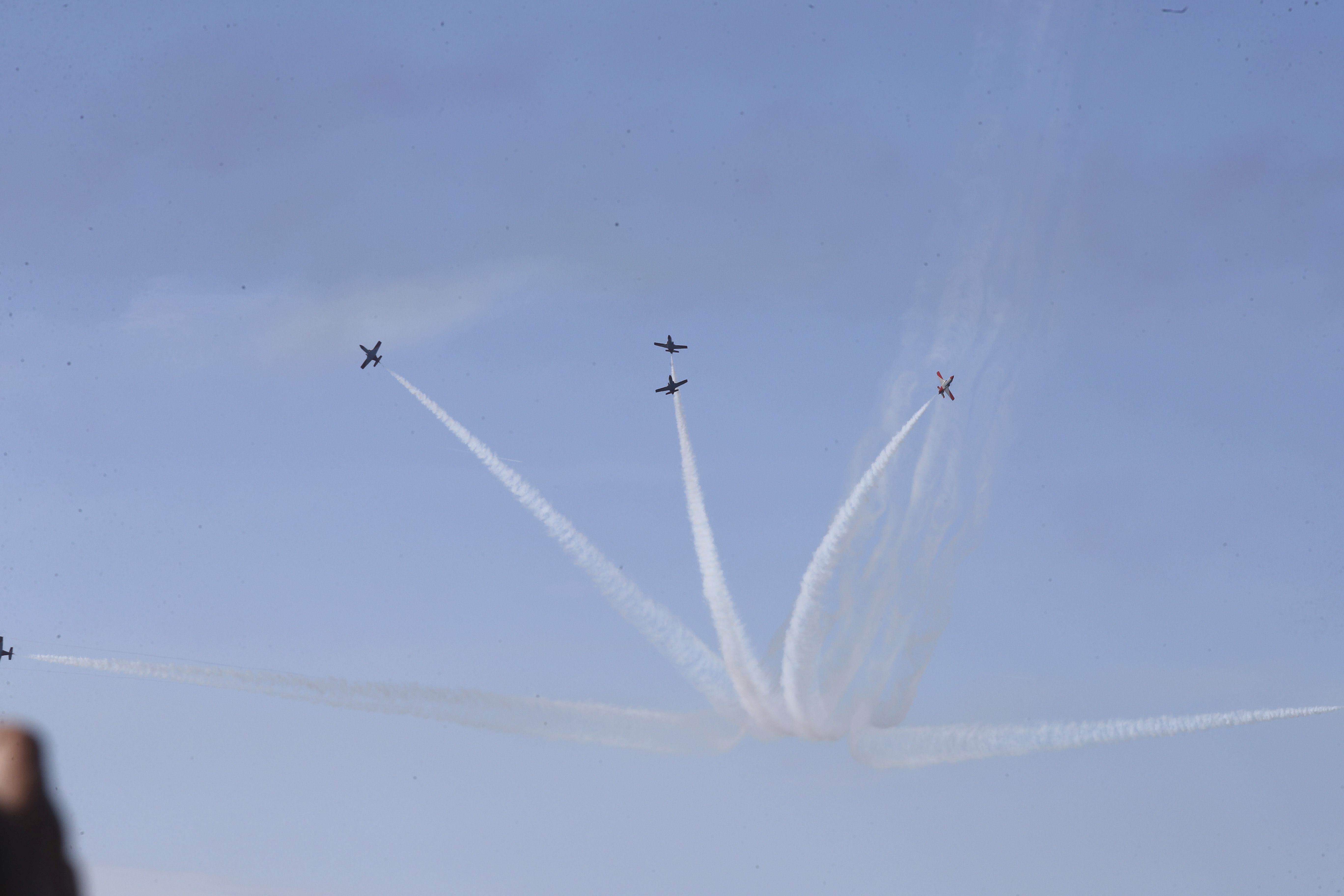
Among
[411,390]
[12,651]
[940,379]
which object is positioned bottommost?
[12,651]

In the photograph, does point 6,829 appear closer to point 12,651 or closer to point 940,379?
point 940,379

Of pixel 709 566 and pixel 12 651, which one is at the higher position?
pixel 709 566

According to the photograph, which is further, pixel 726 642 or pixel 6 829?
pixel 726 642

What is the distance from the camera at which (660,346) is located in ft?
412

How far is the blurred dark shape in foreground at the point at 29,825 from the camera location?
4.90 m

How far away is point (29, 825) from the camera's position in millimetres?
5051

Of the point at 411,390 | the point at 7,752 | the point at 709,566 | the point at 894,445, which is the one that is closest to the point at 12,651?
the point at 411,390

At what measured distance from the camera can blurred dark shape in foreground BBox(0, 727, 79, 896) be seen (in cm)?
490

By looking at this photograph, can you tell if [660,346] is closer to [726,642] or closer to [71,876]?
[726,642]

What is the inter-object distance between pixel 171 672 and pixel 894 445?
5891cm

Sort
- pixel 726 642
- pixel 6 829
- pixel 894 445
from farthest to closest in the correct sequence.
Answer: pixel 726 642
pixel 894 445
pixel 6 829

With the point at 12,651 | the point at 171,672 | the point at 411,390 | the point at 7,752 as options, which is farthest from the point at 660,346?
the point at 7,752

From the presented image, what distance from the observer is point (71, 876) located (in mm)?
5066

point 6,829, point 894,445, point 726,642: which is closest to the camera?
point 6,829
